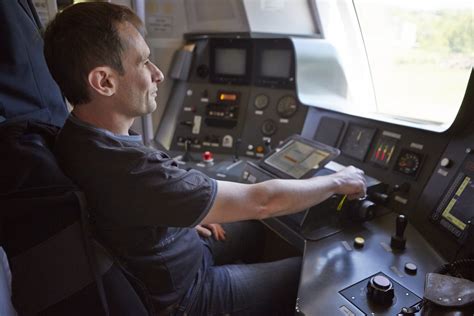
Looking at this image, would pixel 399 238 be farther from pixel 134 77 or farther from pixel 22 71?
pixel 22 71

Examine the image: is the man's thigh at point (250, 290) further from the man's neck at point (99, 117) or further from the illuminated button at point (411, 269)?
the man's neck at point (99, 117)

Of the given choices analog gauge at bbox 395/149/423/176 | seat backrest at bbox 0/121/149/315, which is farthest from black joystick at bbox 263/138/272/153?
seat backrest at bbox 0/121/149/315

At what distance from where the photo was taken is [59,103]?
46.0 inches

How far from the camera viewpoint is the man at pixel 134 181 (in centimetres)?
86

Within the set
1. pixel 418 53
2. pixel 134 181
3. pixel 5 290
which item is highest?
pixel 418 53

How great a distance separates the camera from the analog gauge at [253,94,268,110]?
7.20ft

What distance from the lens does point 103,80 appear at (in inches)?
36.1

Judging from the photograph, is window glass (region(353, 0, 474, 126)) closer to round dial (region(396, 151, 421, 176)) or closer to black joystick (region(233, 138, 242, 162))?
round dial (region(396, 151, 421, 176))

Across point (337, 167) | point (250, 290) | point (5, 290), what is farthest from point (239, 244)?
point (5, 290)

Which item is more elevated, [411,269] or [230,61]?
[230,61]

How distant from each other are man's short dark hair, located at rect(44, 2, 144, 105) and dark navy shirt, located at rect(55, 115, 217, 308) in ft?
0.38

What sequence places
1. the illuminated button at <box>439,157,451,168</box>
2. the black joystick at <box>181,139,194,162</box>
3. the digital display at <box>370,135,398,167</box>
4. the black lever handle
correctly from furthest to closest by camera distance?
the black joystick at <box>181,139,194,162</box>
the digital display at <box>370,135,398,167</box>
the illuminated button at <box>439,157,451,168</box>
the black lever handle

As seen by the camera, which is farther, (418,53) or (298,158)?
(418,53)

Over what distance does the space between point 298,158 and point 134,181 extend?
2.67 feet
